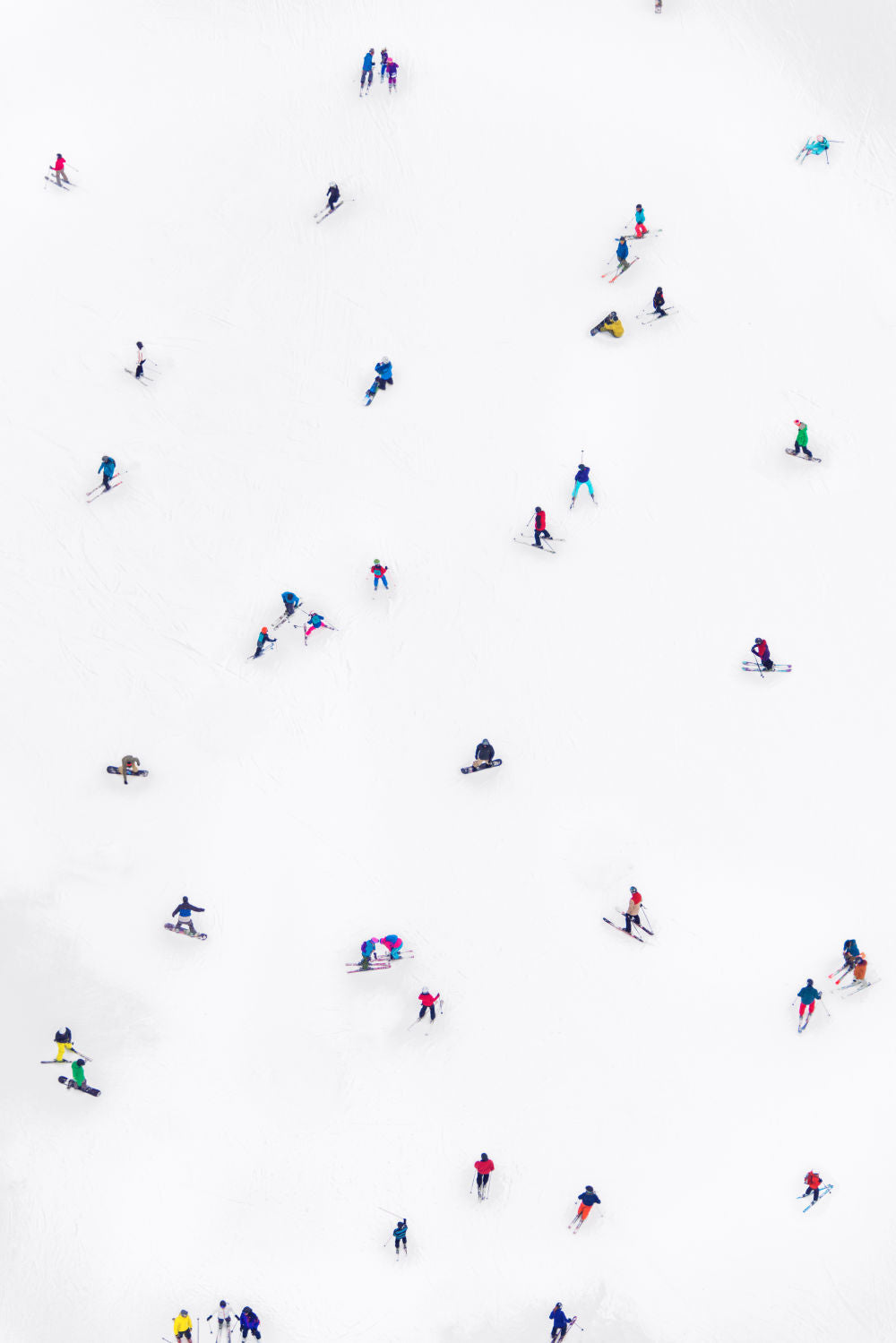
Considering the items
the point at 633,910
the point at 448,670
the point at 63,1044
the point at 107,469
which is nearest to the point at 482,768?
the point at 448,670

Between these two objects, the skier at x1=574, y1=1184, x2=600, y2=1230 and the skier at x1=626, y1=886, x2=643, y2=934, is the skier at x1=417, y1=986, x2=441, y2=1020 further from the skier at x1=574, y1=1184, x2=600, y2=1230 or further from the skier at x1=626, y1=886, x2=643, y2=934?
the skier at x1=574, y1=1184, x2=600, y2=1230

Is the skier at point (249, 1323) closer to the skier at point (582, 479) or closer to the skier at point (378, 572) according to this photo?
the skier at point (378, 572)

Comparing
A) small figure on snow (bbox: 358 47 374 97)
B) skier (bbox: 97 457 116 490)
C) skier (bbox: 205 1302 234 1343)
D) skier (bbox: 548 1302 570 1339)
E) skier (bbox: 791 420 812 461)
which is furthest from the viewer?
small figure on snow (bbox: 358 47 374 97)

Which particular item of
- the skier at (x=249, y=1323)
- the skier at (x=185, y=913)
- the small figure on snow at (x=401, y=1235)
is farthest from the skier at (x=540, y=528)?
the skier at (x=249, y=1323)

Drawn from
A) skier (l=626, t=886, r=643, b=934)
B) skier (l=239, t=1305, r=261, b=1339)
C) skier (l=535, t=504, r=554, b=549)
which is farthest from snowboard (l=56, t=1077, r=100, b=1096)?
skier (l=535, t=504, r=554, b=549)

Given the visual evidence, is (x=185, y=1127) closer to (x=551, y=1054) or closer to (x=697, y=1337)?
(x=551, y=1054)

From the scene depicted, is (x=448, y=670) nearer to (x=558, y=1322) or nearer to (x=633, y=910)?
(x=633, y=910)
